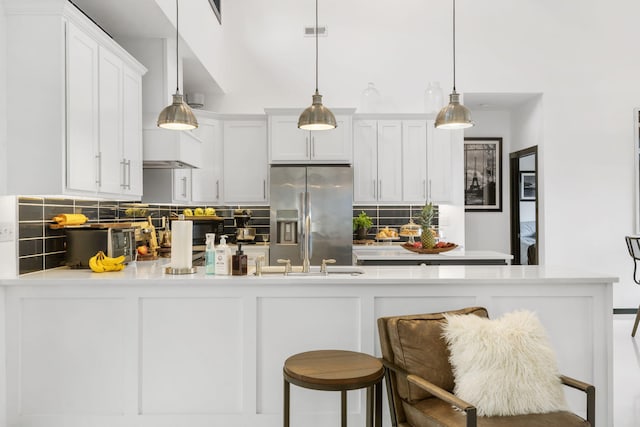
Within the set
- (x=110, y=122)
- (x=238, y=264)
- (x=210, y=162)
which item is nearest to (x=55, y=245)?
(x=110, y=122)

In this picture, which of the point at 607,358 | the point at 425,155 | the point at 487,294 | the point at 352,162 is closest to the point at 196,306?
the point at 487,294

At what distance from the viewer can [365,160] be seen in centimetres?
549

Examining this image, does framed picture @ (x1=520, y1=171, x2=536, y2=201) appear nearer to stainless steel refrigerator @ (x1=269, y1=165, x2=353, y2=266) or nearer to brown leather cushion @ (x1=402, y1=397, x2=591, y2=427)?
stainless steel refrigerator @ (x1=269, y1=165, x2=353, y2=266)

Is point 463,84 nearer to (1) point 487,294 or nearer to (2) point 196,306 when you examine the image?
(1) point 487,294

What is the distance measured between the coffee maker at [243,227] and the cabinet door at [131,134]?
2053 mm

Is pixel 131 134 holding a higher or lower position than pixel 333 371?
higher

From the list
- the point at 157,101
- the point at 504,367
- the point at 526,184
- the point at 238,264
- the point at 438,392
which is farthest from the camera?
the point at 526,184

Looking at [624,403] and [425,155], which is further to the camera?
[425,155]

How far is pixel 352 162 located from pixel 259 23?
217 centimetres

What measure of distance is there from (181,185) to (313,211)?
140 cm

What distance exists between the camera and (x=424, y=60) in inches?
229

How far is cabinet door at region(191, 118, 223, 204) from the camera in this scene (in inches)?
210

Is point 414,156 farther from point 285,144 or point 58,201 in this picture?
point 58,201

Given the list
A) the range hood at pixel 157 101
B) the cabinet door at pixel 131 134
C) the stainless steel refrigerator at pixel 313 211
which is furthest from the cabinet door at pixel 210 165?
the cabinet door at pixel 131 134
